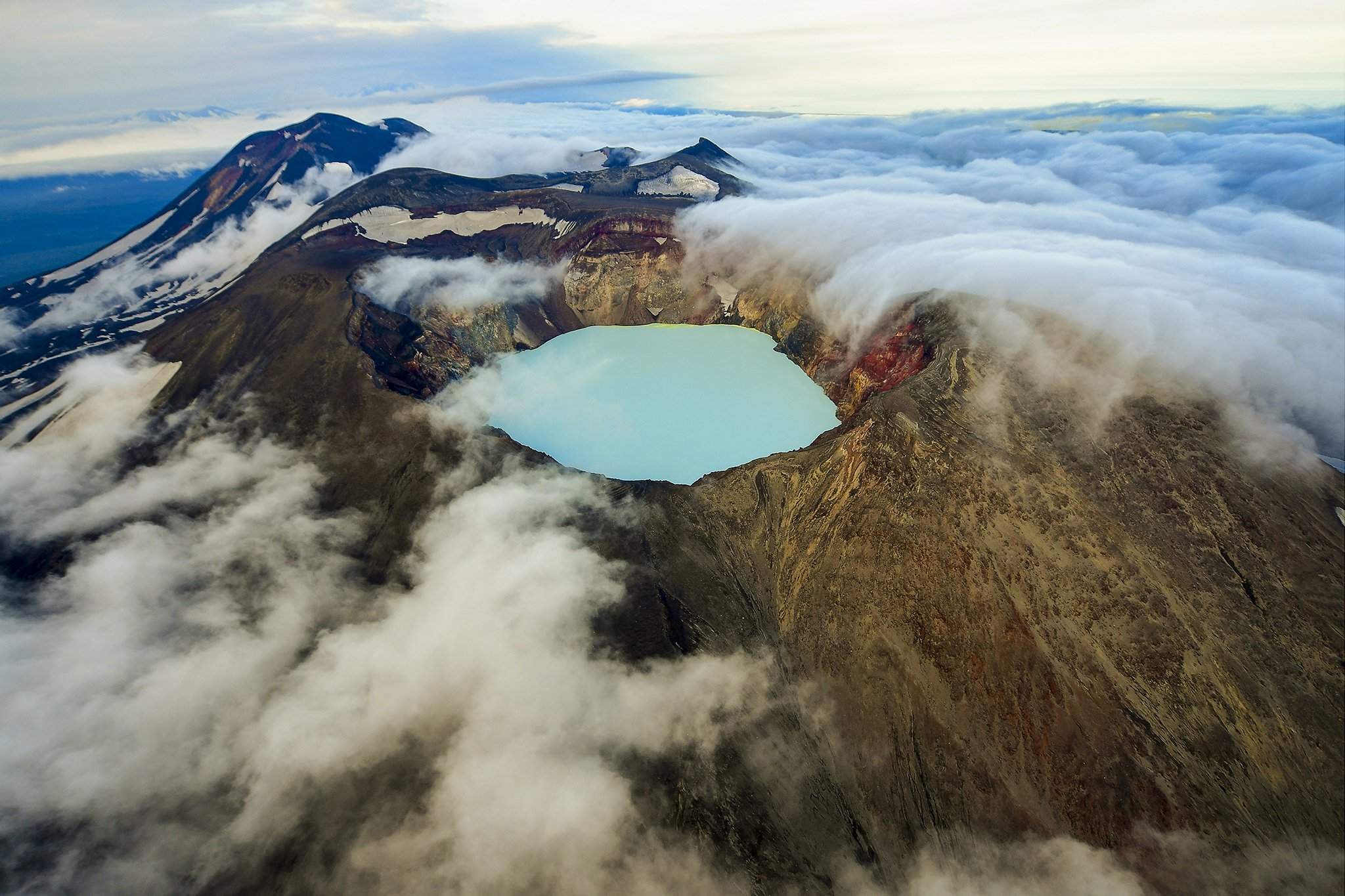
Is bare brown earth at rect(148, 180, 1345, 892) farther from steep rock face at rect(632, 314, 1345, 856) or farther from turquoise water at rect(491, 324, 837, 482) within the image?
turquoise water at rect(491, 324, 837, 482)

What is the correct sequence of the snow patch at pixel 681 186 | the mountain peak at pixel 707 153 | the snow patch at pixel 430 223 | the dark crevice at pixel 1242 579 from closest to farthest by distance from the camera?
the dark crevice at pixel 1242 579, the snow patch at pixel 430 223, the snow patch at pixel 681 186, the mountain peak at pixel 707 153

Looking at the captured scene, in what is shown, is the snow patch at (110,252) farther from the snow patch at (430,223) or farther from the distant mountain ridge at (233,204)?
the snow patch at (430,223)

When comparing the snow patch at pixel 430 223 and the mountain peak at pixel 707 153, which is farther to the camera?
the mountain peak at pixel 707 153

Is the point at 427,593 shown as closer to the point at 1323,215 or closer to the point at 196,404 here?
the point at 196,404

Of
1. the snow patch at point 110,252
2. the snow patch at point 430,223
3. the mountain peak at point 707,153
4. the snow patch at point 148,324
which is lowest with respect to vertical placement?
the snow patch at point 148,324

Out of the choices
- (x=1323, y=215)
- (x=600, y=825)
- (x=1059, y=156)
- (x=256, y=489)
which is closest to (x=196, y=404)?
(x=256, y=489)

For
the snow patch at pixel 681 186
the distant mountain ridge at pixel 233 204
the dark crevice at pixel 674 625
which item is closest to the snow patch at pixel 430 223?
the distant mountain ridge at pixel 233 204
